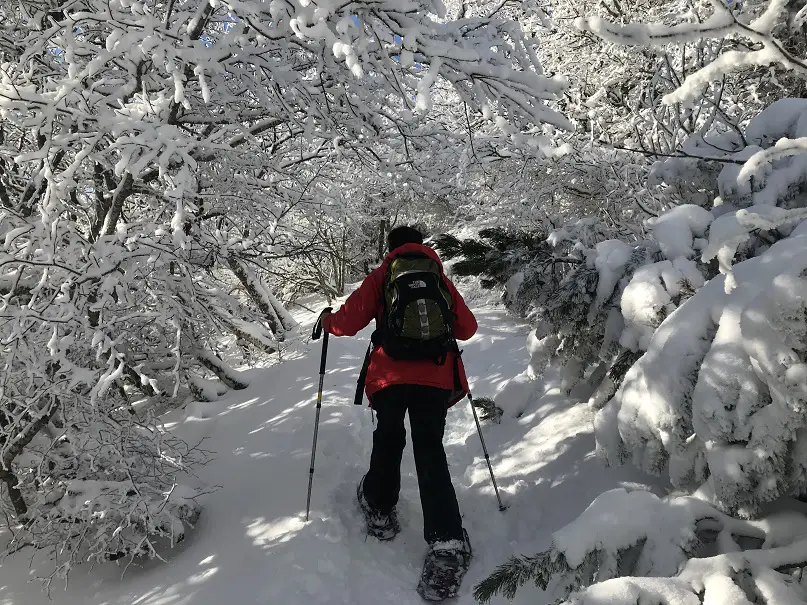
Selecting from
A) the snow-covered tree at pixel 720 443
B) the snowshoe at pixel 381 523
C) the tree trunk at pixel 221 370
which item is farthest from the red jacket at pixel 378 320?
the tree trunk at pixel 221 370

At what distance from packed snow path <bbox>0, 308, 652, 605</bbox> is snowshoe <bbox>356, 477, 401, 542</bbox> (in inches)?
2.6

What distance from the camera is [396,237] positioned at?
355cm

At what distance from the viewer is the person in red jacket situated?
320 centimetres

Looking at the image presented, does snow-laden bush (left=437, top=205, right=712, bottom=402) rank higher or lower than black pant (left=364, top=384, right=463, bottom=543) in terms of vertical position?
higher

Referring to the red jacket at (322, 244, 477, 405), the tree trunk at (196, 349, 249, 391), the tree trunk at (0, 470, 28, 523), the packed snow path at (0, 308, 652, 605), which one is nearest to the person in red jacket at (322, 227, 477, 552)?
the red jacket at (322, 244, 477, 405)

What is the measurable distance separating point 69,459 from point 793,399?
13.6 feet

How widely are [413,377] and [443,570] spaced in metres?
1.17

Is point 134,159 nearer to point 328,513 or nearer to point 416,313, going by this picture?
point 416,313

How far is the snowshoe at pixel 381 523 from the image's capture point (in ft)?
11.3

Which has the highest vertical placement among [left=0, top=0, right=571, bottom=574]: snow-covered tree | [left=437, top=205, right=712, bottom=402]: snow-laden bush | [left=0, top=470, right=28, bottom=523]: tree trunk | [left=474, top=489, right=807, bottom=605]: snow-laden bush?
[left=0, top=0, right=571, bottom=574]: snow-covered tree

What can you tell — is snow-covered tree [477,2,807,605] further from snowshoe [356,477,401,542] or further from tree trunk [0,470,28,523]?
tree trunk [0,470,28,523]

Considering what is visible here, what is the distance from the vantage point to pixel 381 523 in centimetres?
346

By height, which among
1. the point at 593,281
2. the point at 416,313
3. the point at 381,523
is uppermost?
the point at 416,313

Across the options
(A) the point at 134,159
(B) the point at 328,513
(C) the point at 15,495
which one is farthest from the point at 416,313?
(C) the point at 15,495
